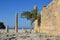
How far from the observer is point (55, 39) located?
7.53 m

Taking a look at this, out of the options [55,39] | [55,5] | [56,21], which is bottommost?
[55,39]

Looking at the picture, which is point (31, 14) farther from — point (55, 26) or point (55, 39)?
point (55, 39)

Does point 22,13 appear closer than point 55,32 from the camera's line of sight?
No

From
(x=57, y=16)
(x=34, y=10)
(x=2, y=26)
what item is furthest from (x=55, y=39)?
(x=2, y=26)

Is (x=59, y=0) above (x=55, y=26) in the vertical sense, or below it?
above

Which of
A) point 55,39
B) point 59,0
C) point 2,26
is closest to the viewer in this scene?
point 55,39

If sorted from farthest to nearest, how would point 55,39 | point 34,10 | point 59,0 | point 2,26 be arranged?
1. point 2,26
2. point 34,10
3. point 59,0
4. point 55,39

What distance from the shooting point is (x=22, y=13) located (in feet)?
119

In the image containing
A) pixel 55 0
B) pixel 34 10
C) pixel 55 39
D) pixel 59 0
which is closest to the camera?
pixel 55 39

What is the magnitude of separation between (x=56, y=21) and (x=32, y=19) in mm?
22216

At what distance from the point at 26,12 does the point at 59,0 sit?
922 inches

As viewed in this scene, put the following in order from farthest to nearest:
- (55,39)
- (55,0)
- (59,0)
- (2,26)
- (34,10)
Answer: (2,26)
(34,10)
(55,0)
(59,0)
(55,39)

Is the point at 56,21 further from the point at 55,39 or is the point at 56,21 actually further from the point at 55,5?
the point at 55,39

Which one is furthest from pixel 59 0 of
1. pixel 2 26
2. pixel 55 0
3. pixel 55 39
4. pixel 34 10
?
pixel 2 26
